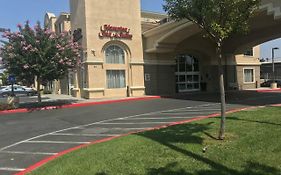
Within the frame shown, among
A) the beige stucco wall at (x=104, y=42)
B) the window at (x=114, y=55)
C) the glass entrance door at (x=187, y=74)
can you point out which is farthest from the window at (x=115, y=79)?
Answer: the glass entrance door at (x=187, y=74)

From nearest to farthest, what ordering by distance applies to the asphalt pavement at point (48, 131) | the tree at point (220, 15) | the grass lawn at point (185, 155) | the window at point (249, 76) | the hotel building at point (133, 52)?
the grass lawn at point (185, 155) → the tree at point (220, 15) → the asphalt pavement at point (48, 131) → the hotel building at point (133, 52) → the window at point (249, 76)

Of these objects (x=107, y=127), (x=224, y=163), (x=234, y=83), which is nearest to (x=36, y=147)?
(x=107, y=127)

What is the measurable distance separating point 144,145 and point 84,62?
20.1 metres

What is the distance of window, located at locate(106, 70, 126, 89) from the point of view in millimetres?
29016

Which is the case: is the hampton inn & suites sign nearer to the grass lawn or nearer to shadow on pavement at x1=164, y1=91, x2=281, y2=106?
shadow on pavement at x1=164, y1=91, x2=281, y2=106

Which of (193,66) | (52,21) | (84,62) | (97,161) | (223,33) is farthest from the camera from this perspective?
(52,21)

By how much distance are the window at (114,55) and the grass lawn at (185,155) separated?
1979 cm

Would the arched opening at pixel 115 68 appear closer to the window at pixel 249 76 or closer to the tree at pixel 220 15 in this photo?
the window at pixel 249 76

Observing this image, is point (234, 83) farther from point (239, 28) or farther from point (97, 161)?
point (97, 161)

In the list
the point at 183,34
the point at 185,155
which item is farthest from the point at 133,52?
the point at 185,155

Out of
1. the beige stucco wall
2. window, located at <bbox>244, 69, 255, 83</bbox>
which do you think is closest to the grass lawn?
the beige stucco wall

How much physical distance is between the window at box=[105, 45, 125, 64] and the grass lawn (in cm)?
1979

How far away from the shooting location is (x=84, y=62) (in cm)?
2758

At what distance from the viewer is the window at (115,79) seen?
95.2 ft
